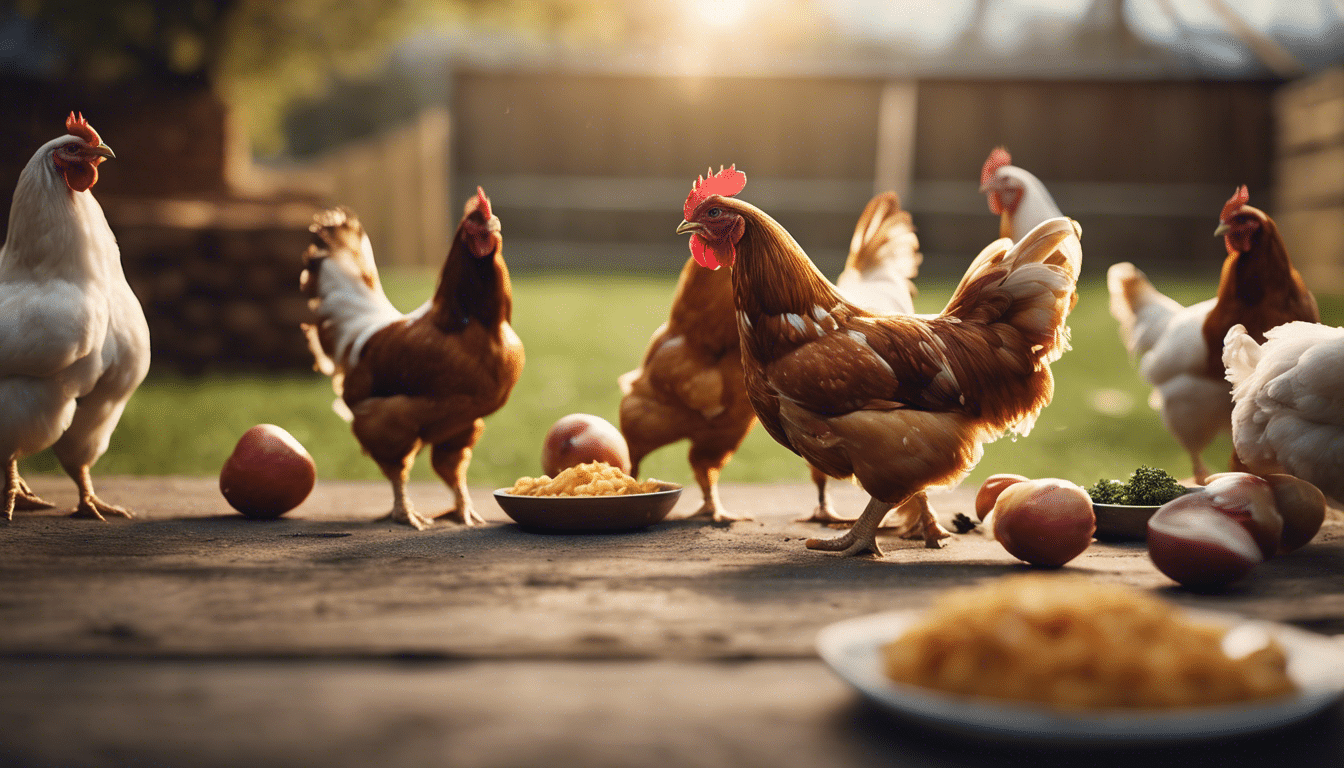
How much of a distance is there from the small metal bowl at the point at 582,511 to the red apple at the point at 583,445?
0.55 meters

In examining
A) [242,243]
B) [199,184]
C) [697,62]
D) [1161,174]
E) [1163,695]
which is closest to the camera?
→ [1163,695]

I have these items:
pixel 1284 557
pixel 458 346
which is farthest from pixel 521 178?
pixel 1284 557

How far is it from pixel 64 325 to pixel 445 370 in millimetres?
1292

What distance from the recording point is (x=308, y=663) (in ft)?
5.68

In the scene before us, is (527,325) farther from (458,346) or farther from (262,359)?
(458,346)

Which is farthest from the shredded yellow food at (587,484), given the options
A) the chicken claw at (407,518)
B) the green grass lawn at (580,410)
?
the green grass lawn at (580,410)

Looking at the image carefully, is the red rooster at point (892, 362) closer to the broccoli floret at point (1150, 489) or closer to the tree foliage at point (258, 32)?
the broccoli floret at point (1150, 489)

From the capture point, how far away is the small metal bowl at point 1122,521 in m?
3.23

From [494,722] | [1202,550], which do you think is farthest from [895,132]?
[494,722]

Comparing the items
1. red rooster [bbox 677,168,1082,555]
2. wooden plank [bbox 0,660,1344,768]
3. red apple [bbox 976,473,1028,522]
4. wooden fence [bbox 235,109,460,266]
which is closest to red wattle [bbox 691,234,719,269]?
red rooster [bbox 677,168,1082,555]

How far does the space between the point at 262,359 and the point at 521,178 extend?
4301 mm

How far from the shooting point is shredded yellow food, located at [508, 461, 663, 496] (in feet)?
11.2

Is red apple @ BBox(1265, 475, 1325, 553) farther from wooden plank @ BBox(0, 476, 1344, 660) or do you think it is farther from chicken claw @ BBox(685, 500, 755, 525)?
chicken claw @ BBox(685, 500, 755, 525)

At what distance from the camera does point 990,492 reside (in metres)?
3.47
